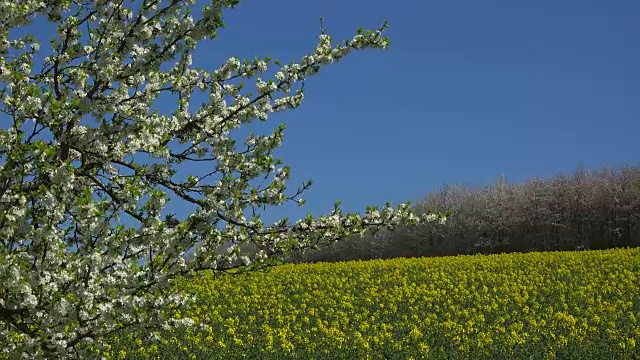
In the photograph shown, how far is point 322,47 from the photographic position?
6.99 metres

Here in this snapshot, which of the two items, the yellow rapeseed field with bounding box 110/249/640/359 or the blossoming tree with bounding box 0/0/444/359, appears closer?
the blossoming tree with bounding box 0/0/444/359

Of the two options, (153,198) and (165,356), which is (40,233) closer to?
(153,198)

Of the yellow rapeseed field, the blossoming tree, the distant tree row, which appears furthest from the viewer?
the distant tree row

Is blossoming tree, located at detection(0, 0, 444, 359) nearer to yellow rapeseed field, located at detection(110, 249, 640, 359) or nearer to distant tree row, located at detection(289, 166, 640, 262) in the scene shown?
yellow rapeseed field, located at detection(110, 249, 640, 359)

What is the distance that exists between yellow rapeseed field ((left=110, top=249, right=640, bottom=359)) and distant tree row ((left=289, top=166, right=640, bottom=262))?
528 inches

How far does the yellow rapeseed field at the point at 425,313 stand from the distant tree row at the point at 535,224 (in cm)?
1342

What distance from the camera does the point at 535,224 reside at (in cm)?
3484

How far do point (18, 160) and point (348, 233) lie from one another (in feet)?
10.3

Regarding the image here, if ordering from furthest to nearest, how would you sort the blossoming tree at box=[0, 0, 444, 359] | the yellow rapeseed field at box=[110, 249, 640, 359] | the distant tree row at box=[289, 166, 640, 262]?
the distant tree row at box=[289, 166, 640, 262]
the yellow rapeseed field at box=[110, 249, 640, 359]
the blossoming tree at box=[0, 0, 444, 359]

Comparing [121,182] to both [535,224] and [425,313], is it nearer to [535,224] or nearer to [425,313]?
[425,313]

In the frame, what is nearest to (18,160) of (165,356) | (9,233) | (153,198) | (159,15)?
(9,233)

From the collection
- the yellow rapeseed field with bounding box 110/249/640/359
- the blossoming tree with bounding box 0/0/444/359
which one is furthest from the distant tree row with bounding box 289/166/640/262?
the blossoming tree with bounding box 0/0/444/359

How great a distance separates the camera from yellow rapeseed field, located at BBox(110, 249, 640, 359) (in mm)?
10219

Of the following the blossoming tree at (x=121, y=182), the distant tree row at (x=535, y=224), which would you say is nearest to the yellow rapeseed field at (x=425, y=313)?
the blossoming tree at (x=121, y=182)
